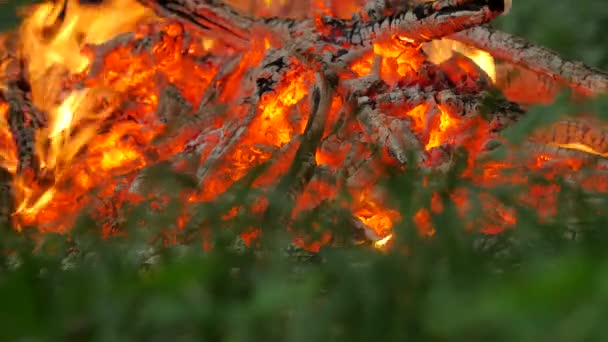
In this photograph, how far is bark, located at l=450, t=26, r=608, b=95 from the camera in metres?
1.76

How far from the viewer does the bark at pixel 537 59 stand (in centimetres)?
176

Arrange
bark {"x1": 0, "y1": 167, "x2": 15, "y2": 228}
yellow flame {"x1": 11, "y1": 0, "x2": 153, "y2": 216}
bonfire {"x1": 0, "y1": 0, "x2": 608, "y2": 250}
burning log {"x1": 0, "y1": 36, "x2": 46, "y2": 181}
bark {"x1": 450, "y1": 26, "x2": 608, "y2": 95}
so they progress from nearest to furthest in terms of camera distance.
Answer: bonfire {"x1": 0, "y1": 0, "x2": 608, "y2": 250} → bark {"x1": 450, "y1": 26, "x2": 608, "y2": 95} → bark {"x1": 0, "y1": 167, "x2": 15, "y2": 228} → burning log {"x1": 0, "y1": 36, "x2": 46, "y2": 181} → yellow flame {"x1": 11, "y1": 0, "x2": 153, "y2": 216}

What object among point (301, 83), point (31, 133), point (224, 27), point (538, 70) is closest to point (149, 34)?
point (224, 27)

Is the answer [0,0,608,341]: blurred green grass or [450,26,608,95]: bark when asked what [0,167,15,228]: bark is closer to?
[0,0,608,341]: blurred green grass

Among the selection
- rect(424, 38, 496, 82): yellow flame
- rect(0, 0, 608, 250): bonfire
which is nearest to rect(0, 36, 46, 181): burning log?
rect(0, 0, 608, 250): bonfire

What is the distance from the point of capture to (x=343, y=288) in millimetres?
874

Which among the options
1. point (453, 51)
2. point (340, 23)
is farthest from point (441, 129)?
point (340, 23)

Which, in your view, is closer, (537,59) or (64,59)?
(537,59)

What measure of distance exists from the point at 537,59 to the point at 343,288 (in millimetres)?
1204

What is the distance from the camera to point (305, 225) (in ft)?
4.16

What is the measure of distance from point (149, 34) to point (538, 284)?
237 centimetres

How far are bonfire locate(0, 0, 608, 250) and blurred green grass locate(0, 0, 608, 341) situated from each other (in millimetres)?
74

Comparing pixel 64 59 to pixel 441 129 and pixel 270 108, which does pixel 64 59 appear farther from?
pixel 441 129

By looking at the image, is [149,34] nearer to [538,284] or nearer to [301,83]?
[301,83]
